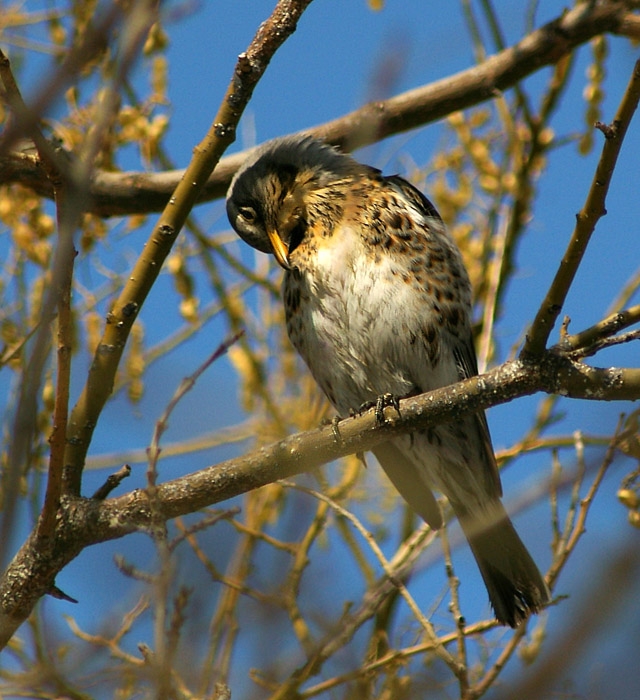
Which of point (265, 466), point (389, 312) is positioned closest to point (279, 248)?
point (389, 312)

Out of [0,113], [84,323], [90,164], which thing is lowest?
[90,164]

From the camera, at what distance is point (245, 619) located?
248 cm

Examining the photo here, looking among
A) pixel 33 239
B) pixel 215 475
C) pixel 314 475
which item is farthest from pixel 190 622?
pixel 33 239

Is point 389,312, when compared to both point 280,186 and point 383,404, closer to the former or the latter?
point 383,404

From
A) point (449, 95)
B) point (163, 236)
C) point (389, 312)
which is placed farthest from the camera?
point (449, 95)

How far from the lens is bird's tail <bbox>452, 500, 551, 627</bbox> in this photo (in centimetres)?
410

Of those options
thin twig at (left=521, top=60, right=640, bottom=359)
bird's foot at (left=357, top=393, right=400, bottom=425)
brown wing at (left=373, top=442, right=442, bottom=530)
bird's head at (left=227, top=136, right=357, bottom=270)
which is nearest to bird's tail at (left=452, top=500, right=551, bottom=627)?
brown wing at (left=373, top=442, right=442, bottom=530)

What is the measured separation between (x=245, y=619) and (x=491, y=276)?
108 inches

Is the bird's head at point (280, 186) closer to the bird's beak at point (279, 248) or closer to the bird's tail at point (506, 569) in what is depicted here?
the bird's beak at point (279, 248)

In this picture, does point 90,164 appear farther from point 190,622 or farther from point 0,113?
point 0,113

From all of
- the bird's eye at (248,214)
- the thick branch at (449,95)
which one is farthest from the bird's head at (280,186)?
the thick branch at (449,95)

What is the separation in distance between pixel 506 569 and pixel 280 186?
204 cm

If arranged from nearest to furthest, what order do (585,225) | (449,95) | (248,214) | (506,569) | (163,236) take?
(585,225) → (163,236) → (506,569) → (449,95) → (248,214)

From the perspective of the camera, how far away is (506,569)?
4289 millimetres
